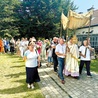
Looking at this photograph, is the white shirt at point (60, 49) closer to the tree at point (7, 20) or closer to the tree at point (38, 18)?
the tree at point (7, 20)

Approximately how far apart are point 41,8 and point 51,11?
2.00 m

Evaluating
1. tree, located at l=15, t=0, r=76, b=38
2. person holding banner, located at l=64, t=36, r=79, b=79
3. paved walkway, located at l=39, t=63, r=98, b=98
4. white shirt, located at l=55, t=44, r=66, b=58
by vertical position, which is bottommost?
paved walkway, located at l=39, t=63, r=98, b=98

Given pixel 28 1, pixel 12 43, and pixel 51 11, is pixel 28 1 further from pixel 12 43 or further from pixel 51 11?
pixel 12 43

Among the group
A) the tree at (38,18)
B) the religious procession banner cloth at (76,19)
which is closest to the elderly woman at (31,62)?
the religious procession banner cloth at (76,19)

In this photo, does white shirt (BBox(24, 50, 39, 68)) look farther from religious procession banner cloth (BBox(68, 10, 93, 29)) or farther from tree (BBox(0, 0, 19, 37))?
tree (BBox(0, 0, 19, 37))

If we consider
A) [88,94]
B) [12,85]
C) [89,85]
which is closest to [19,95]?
[12,85]

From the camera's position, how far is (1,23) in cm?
3491

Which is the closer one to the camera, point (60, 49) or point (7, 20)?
point (60, 49)

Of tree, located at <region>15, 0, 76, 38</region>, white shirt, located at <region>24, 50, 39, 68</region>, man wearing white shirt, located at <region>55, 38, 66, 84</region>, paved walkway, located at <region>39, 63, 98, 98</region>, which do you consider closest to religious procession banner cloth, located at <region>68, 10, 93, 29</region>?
man wearing white shirt, located at <region>55, 38, 66, 84</region>

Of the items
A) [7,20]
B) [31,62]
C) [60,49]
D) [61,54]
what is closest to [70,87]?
[61,54]

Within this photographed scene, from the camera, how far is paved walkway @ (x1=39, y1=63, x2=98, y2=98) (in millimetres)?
7266

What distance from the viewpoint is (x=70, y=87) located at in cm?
826

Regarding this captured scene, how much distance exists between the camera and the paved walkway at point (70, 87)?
286 inches

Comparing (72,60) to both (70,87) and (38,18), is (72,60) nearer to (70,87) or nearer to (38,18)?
(70,87)
